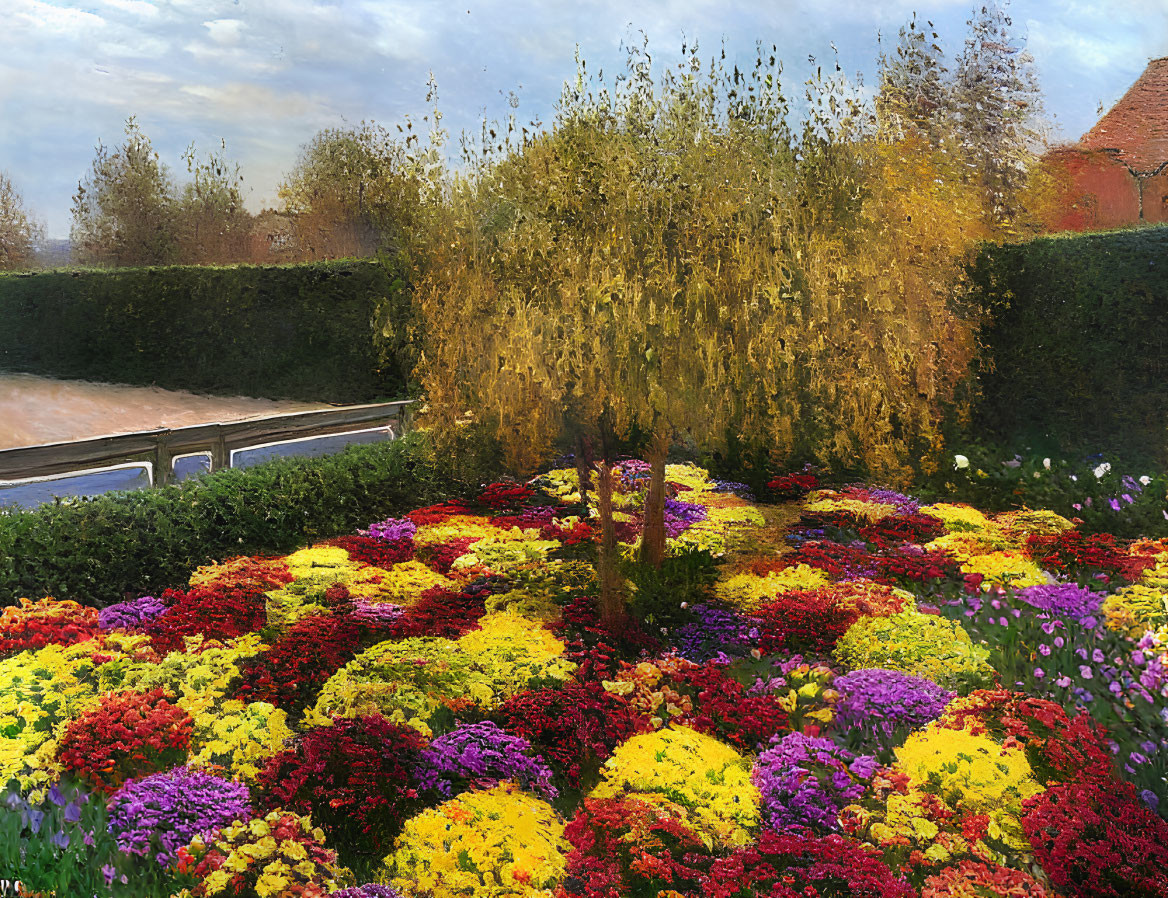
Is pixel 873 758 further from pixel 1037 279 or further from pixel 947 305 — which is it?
pixel 1037 279

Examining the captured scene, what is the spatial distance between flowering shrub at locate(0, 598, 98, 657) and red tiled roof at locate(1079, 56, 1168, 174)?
19389mm

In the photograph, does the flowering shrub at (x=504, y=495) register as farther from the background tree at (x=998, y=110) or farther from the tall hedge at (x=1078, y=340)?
the background tree at (x=998, y=110)

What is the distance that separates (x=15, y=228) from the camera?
25.5 metres

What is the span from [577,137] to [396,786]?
3654 millimetres

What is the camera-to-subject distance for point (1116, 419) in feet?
33.6

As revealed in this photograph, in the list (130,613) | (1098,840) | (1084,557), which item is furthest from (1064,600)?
(130,613)

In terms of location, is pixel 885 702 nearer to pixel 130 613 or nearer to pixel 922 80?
pixel 130 613

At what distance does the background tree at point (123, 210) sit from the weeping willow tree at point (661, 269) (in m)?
21.2

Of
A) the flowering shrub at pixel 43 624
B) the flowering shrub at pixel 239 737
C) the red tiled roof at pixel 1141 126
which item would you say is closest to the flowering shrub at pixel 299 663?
the flowering shrub at pixel 239 737

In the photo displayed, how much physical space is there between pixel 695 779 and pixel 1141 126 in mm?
19336

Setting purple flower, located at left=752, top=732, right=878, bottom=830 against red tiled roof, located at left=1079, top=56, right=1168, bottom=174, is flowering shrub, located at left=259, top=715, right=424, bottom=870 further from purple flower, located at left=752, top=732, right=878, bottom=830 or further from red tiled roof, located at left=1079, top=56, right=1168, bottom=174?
red tiled roof, located at left=1079, top=56, right=1168, bottom=174

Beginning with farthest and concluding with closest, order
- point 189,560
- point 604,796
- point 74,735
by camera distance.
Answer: point 189,560 < point 74,735 < point 604,796

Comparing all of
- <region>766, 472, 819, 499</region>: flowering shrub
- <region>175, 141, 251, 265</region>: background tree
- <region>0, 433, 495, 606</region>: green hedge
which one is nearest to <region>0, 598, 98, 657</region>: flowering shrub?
<region>0, 433, 495, 606</region>: green hedge

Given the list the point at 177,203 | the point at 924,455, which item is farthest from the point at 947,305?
the point at 177,203
